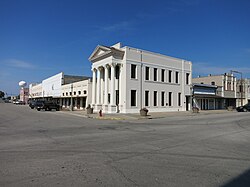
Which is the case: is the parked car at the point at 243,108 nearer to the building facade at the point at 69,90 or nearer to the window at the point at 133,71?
the window at the point at 133,71

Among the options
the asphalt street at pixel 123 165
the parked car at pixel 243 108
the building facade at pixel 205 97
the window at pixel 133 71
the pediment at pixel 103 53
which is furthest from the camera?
the building facade at pixel 205 97

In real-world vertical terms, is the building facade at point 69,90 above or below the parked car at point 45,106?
above

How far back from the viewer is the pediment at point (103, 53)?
109 feet

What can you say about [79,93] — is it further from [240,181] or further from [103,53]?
[240,181]

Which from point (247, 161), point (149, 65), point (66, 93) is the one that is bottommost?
point (247, 161)

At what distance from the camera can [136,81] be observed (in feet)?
113

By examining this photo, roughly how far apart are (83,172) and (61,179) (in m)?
0.66

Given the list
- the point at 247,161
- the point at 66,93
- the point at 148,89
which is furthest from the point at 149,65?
the point at 247,161

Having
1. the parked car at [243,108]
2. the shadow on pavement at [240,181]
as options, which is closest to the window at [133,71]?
the parked car at [243,108]

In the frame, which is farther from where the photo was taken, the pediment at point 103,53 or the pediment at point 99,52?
the pediment at point 99,52

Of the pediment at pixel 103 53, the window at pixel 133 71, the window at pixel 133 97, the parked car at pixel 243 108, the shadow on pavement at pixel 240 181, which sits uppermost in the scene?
the pediment at pixel 103 53

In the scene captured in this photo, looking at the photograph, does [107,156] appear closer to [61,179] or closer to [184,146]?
[61,179]

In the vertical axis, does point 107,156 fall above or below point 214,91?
below

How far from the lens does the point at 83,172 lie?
5.59 metres
